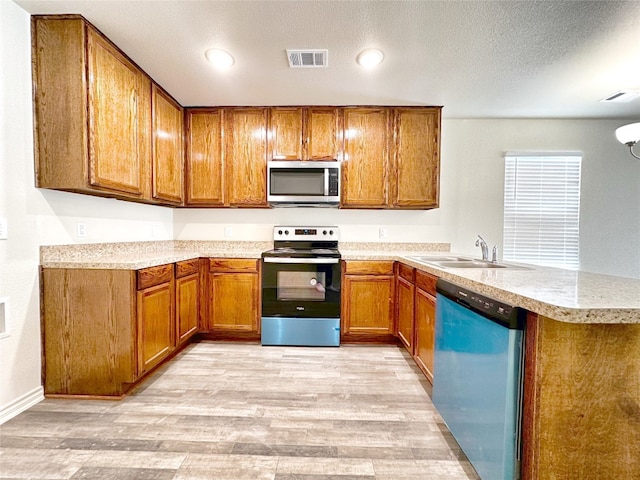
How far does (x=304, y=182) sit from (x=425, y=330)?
1.78 metres

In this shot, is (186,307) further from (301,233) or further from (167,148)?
(167,148)

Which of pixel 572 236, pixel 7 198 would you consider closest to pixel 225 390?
pixel 7 198

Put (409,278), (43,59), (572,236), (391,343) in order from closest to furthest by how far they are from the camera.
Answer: (43,59), (409,278), (391,343), (572,236)

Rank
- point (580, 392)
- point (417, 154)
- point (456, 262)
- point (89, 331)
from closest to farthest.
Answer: point (580, 392), point (89, 331), point (456, 262), point (417, 154)

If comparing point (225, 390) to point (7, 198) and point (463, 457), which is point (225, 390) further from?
point (7, 198)

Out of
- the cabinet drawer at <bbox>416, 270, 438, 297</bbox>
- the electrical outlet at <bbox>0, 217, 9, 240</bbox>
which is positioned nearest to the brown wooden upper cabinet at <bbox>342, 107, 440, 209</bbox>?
the cabinet drawer at <bbox>416, 270, 438, 297</bbox>

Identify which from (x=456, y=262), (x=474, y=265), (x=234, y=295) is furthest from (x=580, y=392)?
(x=234, y=295)

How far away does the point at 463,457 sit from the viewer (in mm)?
1541

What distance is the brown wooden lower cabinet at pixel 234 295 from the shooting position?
302cm

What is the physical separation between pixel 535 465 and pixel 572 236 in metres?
3.31

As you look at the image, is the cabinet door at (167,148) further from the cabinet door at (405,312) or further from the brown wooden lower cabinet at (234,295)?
the cabinet door at (405,312)

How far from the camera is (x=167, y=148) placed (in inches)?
114

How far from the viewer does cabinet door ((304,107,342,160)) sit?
311 cm

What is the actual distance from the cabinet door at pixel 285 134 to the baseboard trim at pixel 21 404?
2.57 meters
